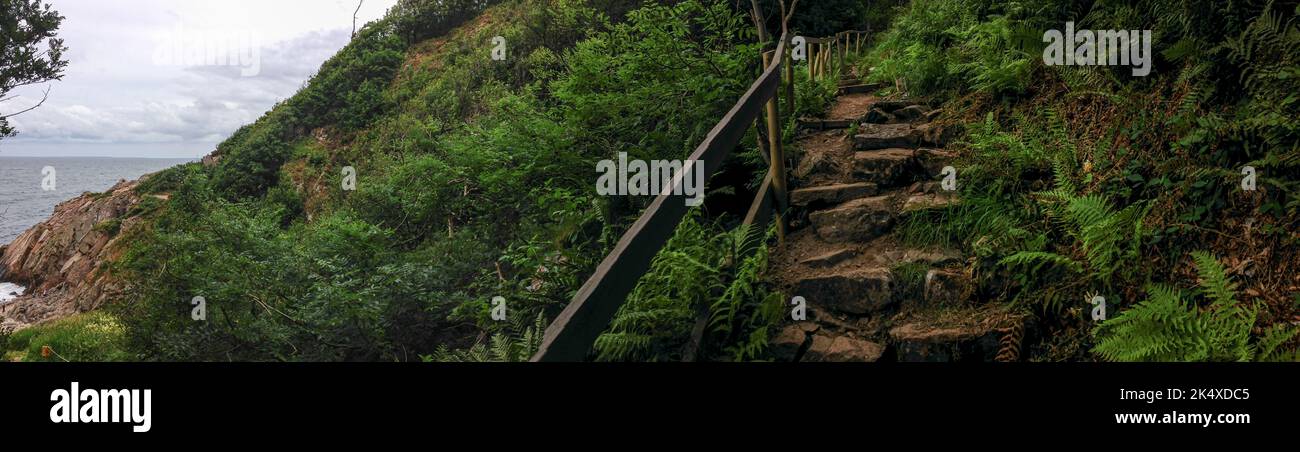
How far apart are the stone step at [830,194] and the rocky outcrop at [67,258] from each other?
48.0ft

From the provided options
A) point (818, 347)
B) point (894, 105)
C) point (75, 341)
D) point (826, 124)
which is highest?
point (894, 105)

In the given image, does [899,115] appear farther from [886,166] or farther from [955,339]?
[955,339]

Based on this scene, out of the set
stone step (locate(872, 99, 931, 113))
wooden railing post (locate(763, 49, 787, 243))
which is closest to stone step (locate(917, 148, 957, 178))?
wooden railing post (locate(763, 49, 787, 243))

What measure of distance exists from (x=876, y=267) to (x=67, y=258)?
71.2 feet

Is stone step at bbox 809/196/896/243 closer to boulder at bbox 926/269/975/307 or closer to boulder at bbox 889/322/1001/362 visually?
boulder at bbox 926/269/975/307

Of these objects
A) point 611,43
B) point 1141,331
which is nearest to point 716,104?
point 611,43

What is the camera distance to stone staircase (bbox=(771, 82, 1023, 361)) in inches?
130

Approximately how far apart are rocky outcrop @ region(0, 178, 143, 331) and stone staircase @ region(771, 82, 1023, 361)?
14.8 metres

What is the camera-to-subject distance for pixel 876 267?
13.0ft

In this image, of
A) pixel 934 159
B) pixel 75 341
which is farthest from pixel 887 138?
pixel 75 341

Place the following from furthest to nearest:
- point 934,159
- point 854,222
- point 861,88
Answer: point 861,88, point 934,159, point 854,222

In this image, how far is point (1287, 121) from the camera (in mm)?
3307
